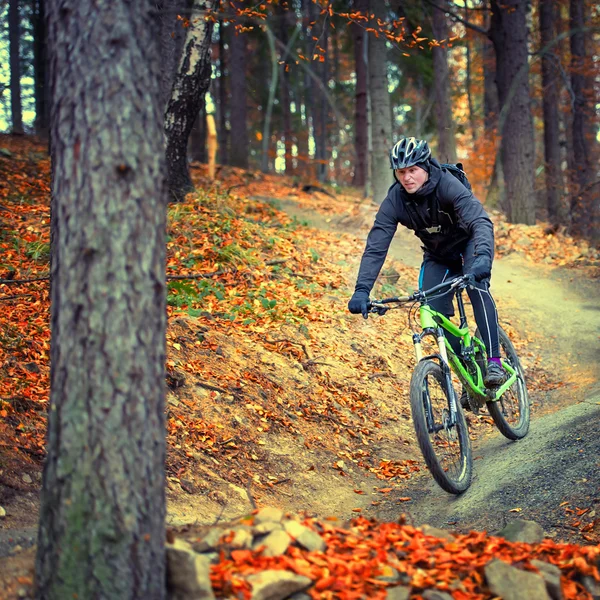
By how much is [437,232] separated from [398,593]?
336cm

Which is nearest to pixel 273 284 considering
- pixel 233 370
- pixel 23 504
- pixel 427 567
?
pixel 233 370

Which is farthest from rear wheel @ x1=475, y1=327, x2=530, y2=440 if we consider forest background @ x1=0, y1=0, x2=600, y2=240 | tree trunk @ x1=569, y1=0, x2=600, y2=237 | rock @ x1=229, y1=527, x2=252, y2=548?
tree trunk @ x1=569, y1=0, x2=600, y2=237

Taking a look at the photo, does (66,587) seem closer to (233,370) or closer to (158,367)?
(158,367)

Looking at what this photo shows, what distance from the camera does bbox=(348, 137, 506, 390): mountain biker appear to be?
17.6 feet

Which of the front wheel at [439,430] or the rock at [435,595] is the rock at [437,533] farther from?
the front wheel at [439,430]

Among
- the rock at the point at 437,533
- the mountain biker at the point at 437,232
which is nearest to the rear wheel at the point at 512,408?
the mountain biker at the point at 437,232

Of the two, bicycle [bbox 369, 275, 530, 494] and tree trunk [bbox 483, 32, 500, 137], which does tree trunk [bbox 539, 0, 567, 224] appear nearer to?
tree trunk [bbox 483, 32, 500, 137]

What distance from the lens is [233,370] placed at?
276 inches

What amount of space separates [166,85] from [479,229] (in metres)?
7.88

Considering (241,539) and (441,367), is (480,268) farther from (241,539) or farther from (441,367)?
(241,539)

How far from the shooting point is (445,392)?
210 inches

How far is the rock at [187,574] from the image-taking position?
9.61 feet

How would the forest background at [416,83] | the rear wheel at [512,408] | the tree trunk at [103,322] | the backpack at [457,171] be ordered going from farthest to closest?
the forest background at [416,83], the rear wheel at [512,408], the backpack at [457,171], the tree trunk at [103,322]

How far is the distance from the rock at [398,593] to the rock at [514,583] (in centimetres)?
41
